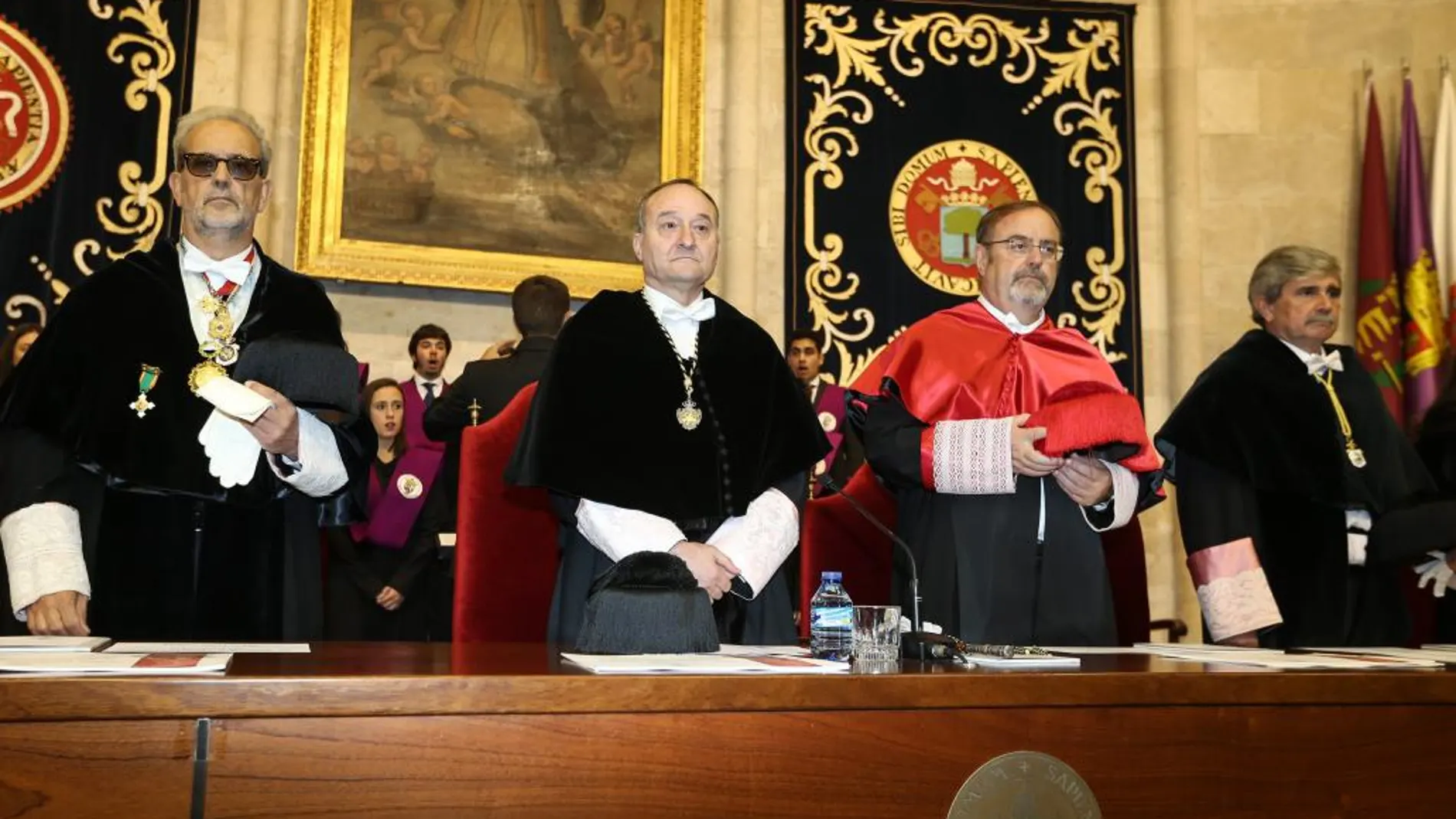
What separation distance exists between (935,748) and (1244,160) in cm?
724

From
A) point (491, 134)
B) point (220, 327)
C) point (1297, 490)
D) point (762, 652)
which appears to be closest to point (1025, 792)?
point (762, 652)

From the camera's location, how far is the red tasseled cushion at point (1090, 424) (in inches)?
130

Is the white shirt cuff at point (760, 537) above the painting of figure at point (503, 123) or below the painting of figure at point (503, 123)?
below

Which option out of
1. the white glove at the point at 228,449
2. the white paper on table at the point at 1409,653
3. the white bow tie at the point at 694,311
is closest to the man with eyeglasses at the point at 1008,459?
the white bow tie at the point at 694,311

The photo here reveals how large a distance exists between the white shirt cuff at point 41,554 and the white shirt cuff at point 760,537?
1.35m

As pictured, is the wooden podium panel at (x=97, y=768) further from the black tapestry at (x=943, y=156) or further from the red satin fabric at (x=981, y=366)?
the black tapestry at (x=943, y=156)

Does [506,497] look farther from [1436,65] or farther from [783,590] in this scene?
[1436,65]

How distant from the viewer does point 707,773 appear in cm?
185

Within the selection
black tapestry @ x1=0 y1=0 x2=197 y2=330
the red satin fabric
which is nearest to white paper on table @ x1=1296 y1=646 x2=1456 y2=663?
the red satin fabric

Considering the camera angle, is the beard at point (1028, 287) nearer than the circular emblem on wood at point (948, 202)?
Yes

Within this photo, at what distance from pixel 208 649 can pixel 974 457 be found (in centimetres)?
187

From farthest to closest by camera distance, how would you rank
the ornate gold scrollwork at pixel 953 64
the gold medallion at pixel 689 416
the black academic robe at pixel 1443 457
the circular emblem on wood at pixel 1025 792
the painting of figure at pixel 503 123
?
1. the ornate gold scrollwork at pixel 953 64
2. the painting of figure at pixel 503 123
3. the black academic robe at pixel 1443 457
4. the gold medallion at pixel 689 416
5. the circular emblem on wood at pixel 1025 792

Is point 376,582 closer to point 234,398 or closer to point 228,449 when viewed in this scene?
point 228,449

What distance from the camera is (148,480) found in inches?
117
